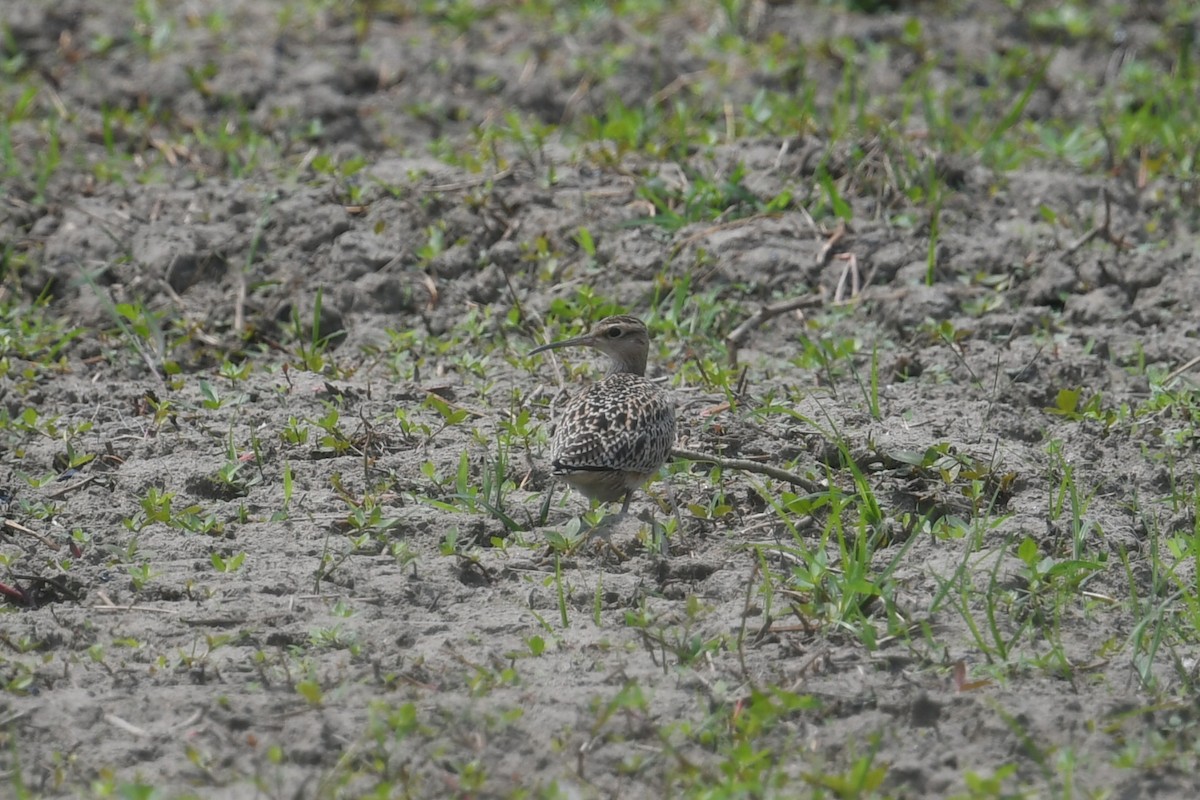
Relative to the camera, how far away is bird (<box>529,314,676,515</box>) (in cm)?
569

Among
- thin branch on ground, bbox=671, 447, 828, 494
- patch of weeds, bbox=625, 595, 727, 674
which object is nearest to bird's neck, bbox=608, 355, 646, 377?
thin branch on ground, bbox=671, 447, 828, 494

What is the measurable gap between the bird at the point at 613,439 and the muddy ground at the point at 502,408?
20cm

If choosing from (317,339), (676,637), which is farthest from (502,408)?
(676,637)

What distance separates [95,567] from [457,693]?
1.58 m

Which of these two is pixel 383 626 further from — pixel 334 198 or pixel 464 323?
pixel 334 198

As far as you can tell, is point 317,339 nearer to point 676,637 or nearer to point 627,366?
point 627,366

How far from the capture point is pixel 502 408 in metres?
6.97

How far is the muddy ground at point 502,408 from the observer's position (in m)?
4.63

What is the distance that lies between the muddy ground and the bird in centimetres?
20

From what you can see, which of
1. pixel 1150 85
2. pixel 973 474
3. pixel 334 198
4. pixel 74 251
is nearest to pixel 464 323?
pixel 334 198

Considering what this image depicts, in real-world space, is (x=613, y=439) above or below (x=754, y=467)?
above

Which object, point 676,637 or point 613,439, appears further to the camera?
point 613,439

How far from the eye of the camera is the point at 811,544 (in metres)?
5.75

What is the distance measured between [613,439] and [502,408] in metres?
1.35
